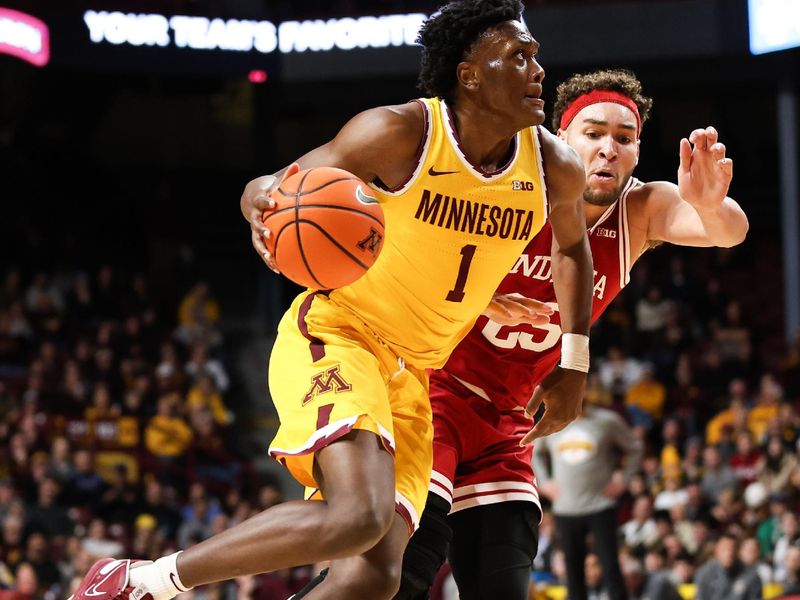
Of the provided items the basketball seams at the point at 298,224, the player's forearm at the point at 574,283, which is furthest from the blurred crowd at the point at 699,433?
the basketball seams at the point at 298,224

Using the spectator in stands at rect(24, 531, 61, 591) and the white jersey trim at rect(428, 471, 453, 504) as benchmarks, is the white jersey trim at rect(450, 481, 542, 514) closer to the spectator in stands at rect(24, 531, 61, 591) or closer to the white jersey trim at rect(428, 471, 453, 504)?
the white jersey trim at rect(428, 471, 453, 504)

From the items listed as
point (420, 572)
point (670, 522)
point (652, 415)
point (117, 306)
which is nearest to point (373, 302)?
point (420, 572)

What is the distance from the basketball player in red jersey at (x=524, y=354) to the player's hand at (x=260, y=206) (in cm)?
120

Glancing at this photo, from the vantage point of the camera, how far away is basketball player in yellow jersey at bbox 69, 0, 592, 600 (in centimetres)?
353

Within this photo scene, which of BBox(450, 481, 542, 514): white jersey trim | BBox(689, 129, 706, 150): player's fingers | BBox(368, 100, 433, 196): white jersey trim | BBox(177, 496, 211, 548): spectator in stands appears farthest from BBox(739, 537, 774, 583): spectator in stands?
BBox(368, 100, 433, 196): white jersey trim

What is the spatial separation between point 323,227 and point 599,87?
1.90 meters

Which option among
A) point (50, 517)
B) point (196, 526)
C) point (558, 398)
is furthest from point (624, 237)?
point (50, 517)

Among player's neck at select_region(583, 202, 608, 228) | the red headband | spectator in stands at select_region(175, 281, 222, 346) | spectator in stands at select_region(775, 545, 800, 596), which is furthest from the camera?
spectator in stands at select_region(175, 281, 222, 346)

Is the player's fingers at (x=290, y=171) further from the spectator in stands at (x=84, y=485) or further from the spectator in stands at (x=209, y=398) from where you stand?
the spectator in stands at (x=209, y=398)

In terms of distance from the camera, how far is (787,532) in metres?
9.22

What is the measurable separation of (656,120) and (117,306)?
28.0 feet

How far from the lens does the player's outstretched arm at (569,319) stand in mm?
4309

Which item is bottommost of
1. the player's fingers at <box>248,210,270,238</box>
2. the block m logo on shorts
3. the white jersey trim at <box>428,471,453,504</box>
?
the white jersey trim at <box>428,471,453,504</box>

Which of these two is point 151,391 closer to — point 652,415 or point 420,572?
point 652,415
